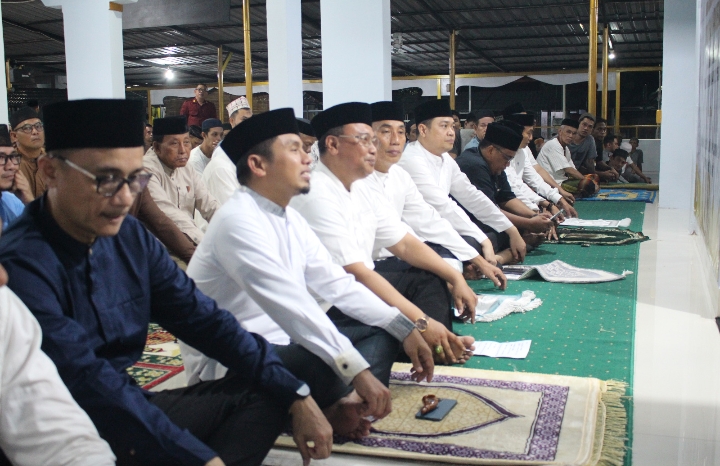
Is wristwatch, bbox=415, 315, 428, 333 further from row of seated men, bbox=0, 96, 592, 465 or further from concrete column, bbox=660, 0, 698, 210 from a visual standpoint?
concrete column, bbox=660, 0, 698, 210

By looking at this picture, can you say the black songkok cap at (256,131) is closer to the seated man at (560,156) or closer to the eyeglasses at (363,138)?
the eyeglasses at (363,138)

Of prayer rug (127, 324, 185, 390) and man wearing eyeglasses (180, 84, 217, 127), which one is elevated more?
man wearing eyeglasses (180, 84, 217, 127)

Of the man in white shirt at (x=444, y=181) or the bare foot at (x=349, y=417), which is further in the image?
the man in white shirt at (x=444, y=181)

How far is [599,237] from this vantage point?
19.1 ft

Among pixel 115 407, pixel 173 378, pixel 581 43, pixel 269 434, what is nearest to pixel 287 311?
pixel 269 434

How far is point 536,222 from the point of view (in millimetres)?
5246

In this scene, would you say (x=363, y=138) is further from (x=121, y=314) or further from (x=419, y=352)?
(x=121, y=314)

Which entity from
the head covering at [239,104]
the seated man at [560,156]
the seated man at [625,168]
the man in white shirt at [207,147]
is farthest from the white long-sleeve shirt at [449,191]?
the seated man at [625,168]

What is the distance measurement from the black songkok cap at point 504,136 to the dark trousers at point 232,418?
3.47 meters

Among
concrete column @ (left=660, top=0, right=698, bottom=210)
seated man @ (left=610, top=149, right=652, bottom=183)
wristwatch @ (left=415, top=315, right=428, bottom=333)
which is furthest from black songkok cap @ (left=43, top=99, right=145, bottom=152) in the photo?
seated man @ (left=610, top=149, right=652, bottom=183)

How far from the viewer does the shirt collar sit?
211cm

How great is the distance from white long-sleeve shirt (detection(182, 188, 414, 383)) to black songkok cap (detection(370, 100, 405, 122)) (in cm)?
170

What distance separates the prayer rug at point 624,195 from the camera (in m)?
8.62

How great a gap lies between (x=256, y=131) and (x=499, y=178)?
140 inches
